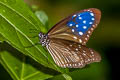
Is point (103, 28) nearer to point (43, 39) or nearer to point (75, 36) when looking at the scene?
point (75, 36)

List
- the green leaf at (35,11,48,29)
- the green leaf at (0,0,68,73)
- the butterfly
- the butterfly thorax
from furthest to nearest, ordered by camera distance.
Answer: the green leaf at (35,11,48,29)
the butterfly
the butterfly thorax
the green leaf at (0,0,68,73)

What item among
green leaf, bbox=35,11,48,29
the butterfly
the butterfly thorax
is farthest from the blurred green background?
the butterfly thorax

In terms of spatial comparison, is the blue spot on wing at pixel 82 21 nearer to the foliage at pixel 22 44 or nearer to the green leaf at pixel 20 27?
the foliage at pixel 22 44

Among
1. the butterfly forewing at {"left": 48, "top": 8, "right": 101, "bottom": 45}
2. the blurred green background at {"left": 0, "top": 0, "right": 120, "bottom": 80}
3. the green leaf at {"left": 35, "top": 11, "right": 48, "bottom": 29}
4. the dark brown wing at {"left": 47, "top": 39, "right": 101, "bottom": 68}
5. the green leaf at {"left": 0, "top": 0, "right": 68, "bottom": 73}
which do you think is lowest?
the blurred green background at {"left": 0, "top": 0, "right": 120, "bottom": 80}

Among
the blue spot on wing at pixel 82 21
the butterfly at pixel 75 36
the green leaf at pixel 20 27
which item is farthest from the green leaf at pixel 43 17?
the green leaf at pixel 20 27

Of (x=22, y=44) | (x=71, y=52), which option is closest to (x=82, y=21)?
(x=71, y=52)

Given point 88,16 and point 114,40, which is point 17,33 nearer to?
point 88,16

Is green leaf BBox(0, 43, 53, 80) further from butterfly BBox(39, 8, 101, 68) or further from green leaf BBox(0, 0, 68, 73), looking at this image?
green leaf BBox(0, 0, 68, 73)
